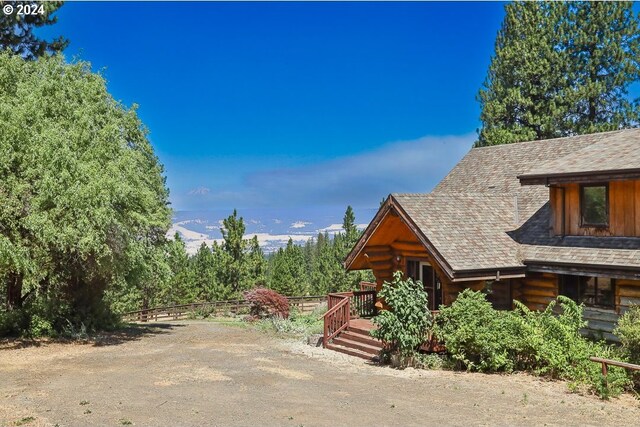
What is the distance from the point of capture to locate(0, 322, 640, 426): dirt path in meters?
10.8

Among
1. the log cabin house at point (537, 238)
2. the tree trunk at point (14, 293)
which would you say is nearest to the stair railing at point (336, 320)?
the log cabin house at point (537, 238)

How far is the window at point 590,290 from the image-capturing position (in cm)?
1662

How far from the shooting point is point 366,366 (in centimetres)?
1688

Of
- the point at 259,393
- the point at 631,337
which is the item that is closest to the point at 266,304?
the point at 259,393

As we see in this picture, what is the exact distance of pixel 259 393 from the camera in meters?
13.1

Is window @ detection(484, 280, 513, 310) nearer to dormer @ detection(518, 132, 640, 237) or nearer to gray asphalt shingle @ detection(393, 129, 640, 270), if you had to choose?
gray asphalt shingle @ detection(393, 129, 640, 270)

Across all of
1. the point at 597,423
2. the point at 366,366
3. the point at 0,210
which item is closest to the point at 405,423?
the point at 597,423

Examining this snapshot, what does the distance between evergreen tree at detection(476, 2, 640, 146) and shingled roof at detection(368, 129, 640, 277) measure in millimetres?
16320

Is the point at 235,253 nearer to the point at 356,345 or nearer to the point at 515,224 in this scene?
the point at 356,345

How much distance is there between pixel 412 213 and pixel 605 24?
3121 centimetres

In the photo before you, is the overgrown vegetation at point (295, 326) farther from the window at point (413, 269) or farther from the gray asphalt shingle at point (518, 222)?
the gray asphalt shingle at point (518, 222)

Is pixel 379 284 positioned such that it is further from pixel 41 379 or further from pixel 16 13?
pixel 16 13

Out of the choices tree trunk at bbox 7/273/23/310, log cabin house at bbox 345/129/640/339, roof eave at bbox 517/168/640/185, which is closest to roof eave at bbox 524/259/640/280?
log cabin house at bbox 345/129/640/339

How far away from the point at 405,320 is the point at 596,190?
25.8 feet
